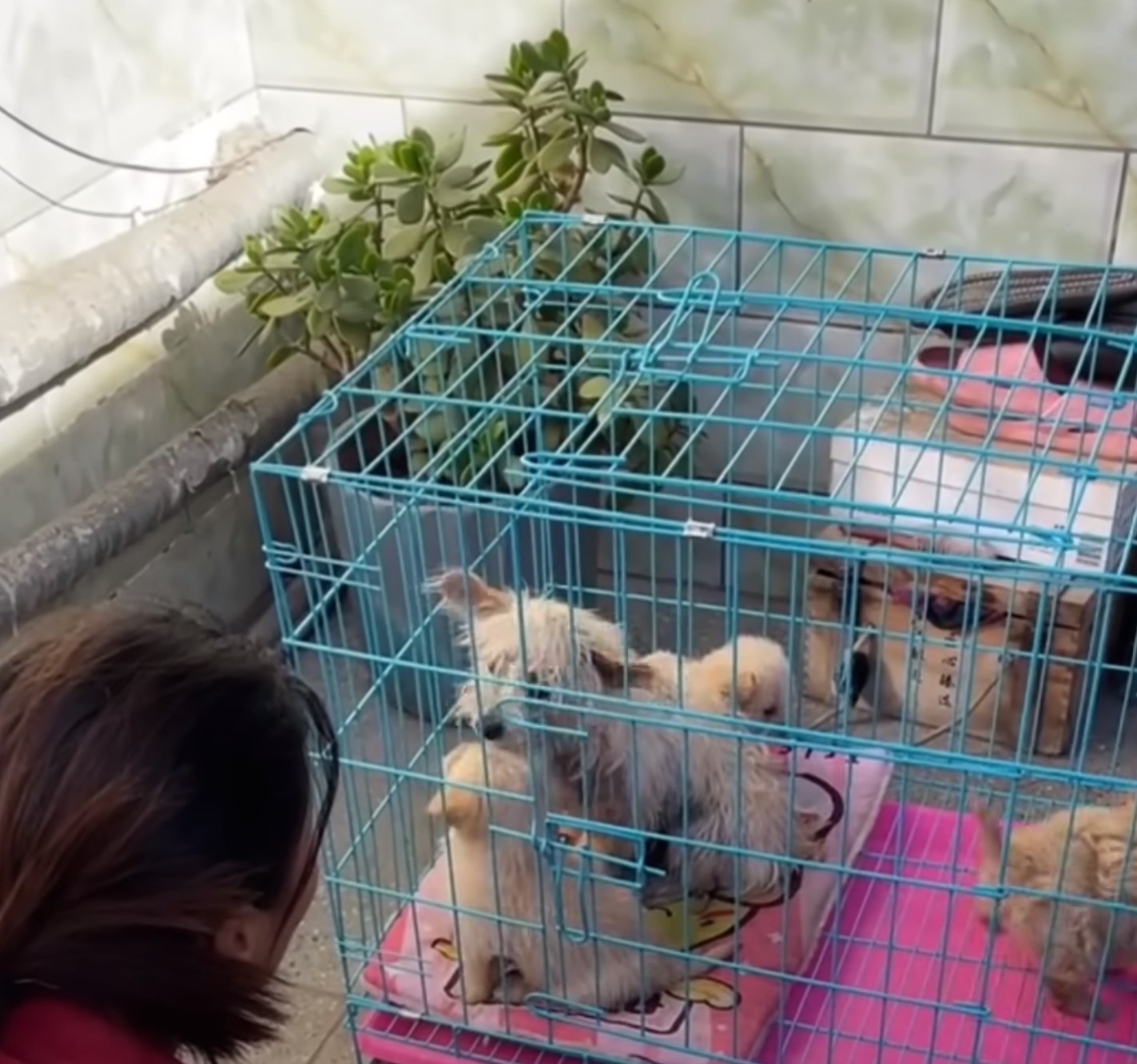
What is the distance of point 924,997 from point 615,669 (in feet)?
1.46

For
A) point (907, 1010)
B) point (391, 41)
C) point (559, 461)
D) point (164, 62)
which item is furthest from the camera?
point (391, 41)

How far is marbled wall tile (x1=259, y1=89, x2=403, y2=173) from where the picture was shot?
6.88 ft

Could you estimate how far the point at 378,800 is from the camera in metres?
1.83

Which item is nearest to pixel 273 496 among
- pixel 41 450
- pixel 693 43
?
pixel 41 450

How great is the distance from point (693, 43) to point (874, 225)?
31cm

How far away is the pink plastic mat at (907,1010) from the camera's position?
4.44 feet

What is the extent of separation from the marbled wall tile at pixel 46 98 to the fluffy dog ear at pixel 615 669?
2.89 ft

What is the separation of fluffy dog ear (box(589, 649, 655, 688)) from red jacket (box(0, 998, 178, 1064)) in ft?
1.82

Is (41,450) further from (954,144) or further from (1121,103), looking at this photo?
(1121,103)

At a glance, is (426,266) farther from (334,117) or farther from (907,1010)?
(907,1010)

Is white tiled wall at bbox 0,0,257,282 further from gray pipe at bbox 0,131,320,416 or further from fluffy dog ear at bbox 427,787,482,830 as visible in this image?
fluffy dog ear at bbox 427,787,482,830

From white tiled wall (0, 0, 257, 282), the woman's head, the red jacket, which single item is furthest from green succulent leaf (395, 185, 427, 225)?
the red jacket

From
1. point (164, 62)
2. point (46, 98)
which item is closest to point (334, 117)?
point (164, 62)

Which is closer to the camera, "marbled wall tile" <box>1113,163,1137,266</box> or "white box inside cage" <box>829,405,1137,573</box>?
"white box inside cage" <box>829,405,1137,573</box>
